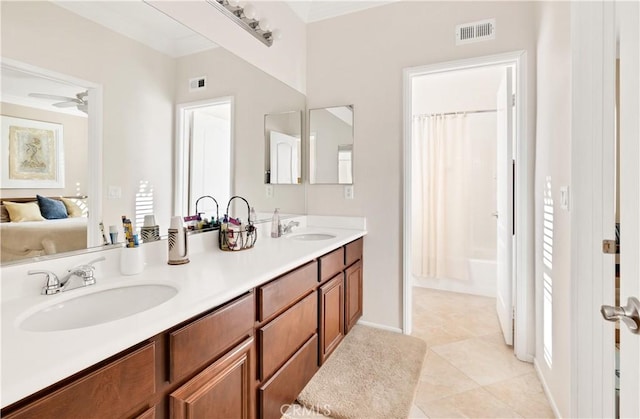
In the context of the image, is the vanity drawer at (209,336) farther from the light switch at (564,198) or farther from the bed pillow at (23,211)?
the light switch at (564,198)

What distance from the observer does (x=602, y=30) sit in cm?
107

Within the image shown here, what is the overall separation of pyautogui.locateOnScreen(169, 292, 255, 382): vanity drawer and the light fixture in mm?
1656

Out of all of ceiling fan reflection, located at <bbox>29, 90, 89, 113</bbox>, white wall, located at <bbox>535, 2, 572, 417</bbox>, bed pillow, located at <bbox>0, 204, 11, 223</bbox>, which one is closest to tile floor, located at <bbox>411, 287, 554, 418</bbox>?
white wall, located at <bbox>535, 2, 572, 417</bbox>

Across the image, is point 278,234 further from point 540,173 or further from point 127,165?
point 540,173

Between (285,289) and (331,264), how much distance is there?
57cm

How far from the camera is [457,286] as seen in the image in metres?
3.61

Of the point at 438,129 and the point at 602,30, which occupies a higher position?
the point at 438,129

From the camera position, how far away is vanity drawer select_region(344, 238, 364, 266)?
87.3 inches

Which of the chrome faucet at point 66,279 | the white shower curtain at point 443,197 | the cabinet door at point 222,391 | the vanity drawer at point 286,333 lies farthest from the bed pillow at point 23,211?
the white shower curtain at point 443,197

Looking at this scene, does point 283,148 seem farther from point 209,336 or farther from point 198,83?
point 209,336

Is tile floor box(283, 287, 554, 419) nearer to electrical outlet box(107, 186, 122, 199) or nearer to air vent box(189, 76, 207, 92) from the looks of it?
electrical outlet box(107, 186, 122, 199)
